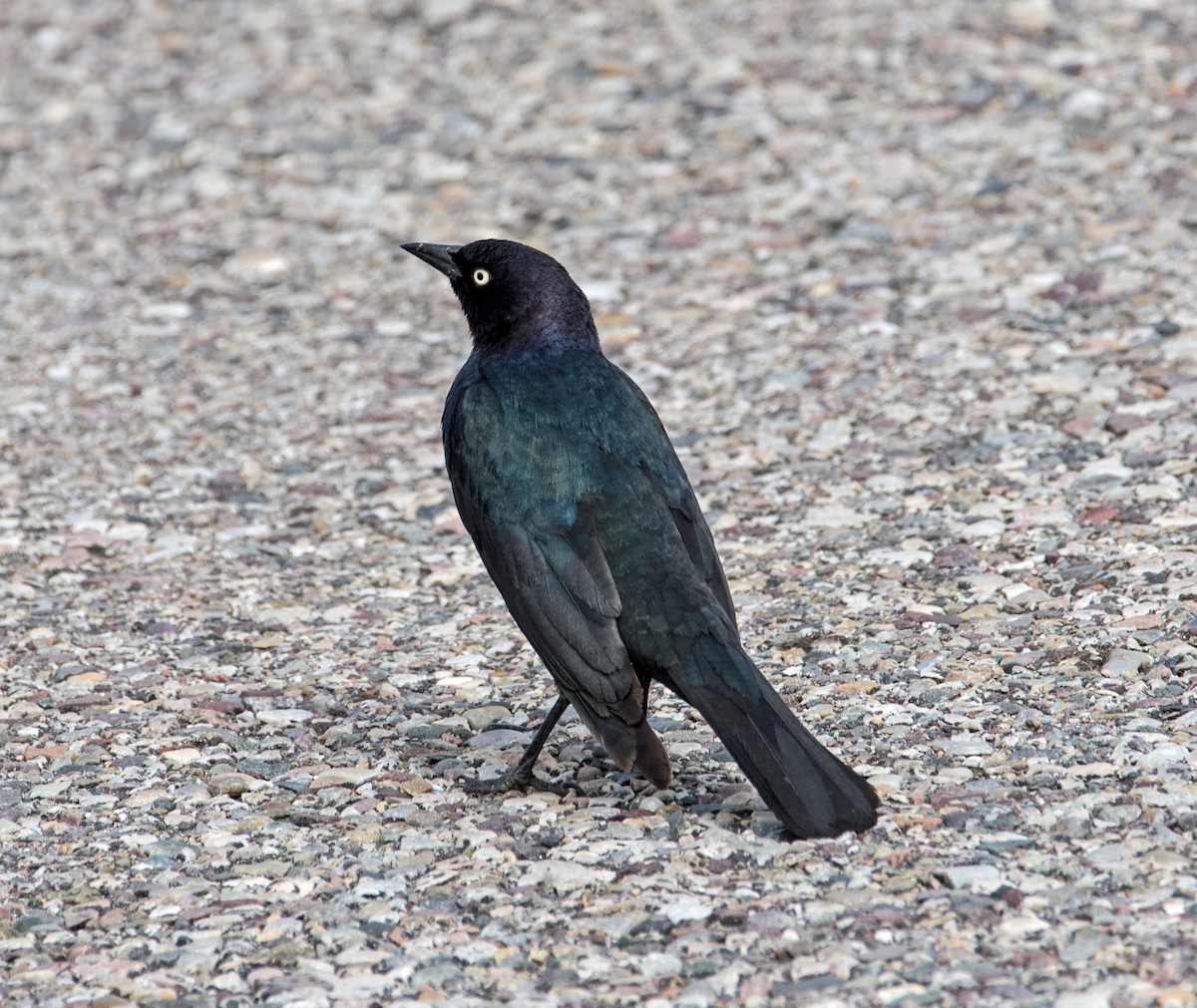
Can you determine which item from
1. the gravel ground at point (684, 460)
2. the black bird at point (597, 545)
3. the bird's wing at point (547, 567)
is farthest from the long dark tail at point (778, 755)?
the bird's wing at point (547, 567)

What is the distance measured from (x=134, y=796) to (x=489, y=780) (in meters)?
1.01

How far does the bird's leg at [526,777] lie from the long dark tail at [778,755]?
0.51 meters

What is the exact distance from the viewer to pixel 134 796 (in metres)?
4.96

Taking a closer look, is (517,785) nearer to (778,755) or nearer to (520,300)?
(778,755)

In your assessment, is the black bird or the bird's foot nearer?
the black bird

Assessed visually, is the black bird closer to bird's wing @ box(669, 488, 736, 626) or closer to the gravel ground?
bird's wing @ box(669, 488, 736, 626)

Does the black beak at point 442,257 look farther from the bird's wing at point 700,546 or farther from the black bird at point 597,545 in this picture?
the bird's wing at point 700,546

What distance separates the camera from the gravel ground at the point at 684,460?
4062mm

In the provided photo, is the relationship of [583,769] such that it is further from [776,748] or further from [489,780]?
[776,748]

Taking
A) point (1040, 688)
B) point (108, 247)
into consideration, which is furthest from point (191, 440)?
point (1040, 688)

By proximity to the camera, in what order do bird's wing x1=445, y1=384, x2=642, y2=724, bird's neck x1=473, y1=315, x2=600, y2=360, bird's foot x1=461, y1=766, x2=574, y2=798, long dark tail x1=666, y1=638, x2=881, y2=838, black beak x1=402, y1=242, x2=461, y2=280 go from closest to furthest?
1. long dark tail x1=666, y1=638, x2=881, y2=838
2. bird's wing x1=445, y1=384, x2=642, y2=724
3. bird's foot x1=461, y1=766, x2=574, y2=798
4. bird's neck x1=473, y1=315, x2=600, y2=360
5. black beak x1=402, y1=242, x2=461, y2=280

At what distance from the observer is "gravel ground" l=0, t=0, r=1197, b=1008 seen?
13.3 ft

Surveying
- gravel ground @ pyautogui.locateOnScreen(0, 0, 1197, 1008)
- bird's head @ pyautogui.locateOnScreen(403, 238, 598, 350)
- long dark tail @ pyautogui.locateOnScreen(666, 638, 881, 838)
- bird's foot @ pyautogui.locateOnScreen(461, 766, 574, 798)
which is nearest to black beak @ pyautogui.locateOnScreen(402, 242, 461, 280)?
bird's head @ pyautogui.locateOnScreen(403, 238, 598, 350)

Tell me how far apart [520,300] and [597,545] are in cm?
111
